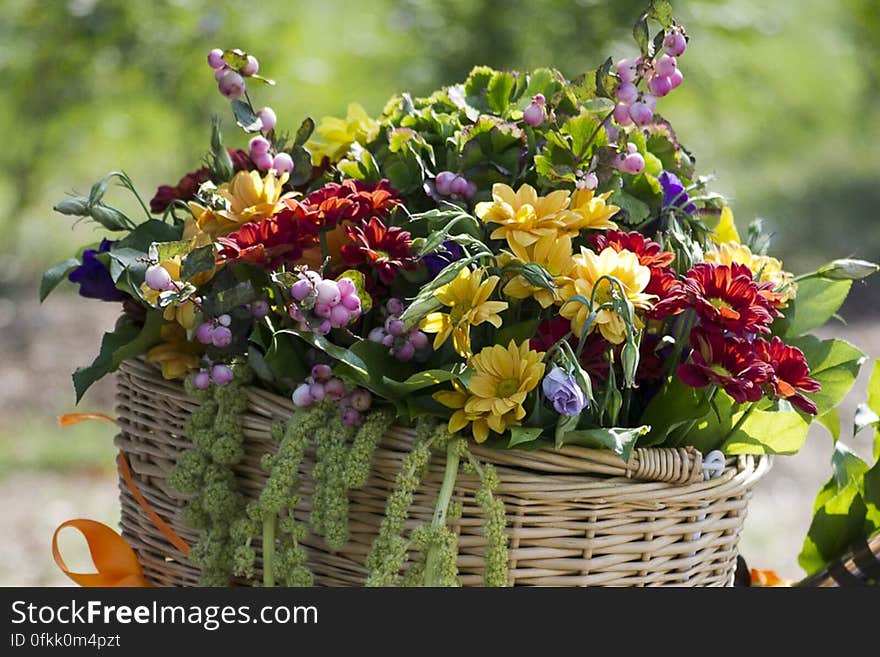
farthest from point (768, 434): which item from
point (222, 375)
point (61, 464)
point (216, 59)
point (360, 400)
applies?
point (61, 464)

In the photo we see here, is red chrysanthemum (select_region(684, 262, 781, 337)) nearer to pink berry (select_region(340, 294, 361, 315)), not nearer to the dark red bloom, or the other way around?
Result: the dark red bloom

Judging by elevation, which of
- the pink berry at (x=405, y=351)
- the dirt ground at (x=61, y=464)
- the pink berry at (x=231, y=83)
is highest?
the dirt ground at (x=61, y=464)

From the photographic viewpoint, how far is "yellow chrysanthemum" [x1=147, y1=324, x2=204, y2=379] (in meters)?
0.91

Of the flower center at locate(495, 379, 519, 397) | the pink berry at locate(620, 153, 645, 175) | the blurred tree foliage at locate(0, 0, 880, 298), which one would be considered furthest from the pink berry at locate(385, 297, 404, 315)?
the blurred tree foliage at locate(0, 0, 880, 298)

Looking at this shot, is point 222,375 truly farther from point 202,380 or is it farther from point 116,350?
point 116,350

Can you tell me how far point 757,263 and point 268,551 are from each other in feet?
1.50

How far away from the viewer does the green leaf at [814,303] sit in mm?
961

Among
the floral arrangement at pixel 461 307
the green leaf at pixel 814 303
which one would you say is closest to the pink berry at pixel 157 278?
the floral arrangement at pixel 461 307

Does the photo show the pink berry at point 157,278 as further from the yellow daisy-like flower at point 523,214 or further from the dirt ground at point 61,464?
the dirt ground at point 61,464

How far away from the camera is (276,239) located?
81 centimetres

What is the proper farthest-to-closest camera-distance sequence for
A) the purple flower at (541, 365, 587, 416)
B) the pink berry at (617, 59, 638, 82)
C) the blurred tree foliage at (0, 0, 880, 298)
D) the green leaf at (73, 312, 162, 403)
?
the blurred tree foliage at (0, 0, 880, 298) < the green leaf at (73, 312, 162, 403) < the pink berry at (617, 59, 638, 82) < the purple flower at (541, 365, 587, 416)

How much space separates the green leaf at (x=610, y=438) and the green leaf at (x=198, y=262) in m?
0.29

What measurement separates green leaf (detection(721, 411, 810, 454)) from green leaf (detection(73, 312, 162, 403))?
1.60ft

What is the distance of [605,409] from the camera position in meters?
0.80
